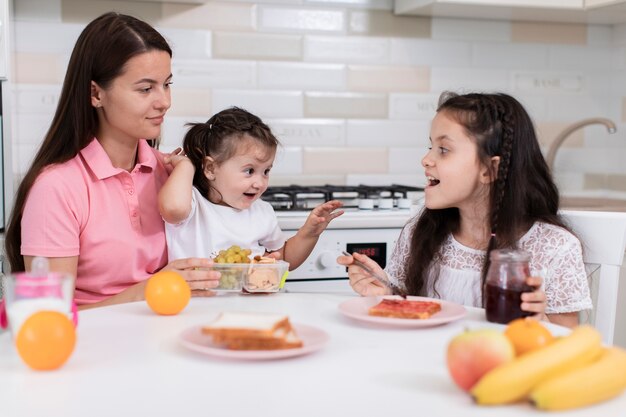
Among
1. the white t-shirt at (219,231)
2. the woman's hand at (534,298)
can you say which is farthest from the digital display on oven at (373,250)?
the woman's hand at (534,298)

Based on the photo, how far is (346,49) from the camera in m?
3.10

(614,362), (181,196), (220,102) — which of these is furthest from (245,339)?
(220,102)

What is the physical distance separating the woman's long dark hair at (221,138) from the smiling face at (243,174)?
0.05 ft

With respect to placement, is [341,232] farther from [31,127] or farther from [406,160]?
[31,127]

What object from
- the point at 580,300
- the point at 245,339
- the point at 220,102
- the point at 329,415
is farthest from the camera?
the point at 220,102

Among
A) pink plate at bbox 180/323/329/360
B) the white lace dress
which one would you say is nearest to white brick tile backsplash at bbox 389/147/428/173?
the white lace dress

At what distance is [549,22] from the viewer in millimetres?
3301

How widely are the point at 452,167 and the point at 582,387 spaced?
1.01 meters

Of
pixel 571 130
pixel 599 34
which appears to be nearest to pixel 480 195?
pixel 571 130

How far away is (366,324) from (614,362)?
1.58 feet

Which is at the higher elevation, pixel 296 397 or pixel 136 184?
pixel 136 184

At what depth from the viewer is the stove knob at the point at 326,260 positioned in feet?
8.26

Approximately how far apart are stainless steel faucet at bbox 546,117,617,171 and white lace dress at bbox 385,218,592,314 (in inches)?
58.2

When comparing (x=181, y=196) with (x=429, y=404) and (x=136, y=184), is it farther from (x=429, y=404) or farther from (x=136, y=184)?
(x=429, y=404)
